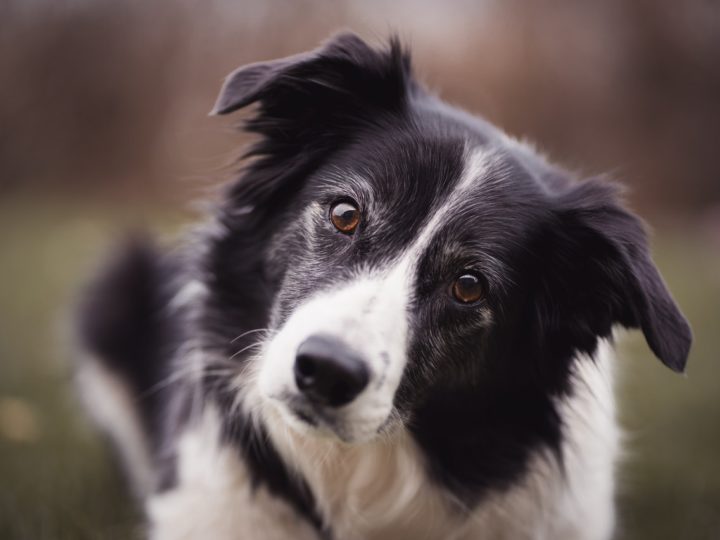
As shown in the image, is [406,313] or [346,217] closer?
[406,313]

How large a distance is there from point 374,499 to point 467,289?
95 cm

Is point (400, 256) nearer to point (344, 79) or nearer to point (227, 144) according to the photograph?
point (344, 79)

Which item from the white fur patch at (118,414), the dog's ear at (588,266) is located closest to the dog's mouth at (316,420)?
the dog's ear at (588,266)

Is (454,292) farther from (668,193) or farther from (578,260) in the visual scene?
(668,193)

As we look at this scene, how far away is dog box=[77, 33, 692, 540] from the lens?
241 cm

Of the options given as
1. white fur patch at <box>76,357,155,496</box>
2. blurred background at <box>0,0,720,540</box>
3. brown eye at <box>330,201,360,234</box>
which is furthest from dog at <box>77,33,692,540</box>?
white fur patch at <box>76,357,155,496</box>

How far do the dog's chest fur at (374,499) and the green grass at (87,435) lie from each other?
810 millimetres

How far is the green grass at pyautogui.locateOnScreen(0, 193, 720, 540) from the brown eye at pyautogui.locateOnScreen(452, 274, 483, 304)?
68.4 inches

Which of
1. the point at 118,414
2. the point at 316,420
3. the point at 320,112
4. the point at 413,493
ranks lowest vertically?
the point at 118,414

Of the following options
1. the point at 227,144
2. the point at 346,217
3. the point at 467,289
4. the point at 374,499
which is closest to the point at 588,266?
the point at 467,289

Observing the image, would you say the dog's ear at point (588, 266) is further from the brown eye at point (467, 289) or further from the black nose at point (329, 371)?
the black nose at point (329, 371)

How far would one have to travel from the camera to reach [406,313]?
7.52 feet

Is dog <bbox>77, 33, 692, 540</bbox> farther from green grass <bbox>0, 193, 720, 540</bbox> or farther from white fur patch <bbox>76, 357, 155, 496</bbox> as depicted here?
white fur patch <bbox>76, 357, 155, 496</bbox>

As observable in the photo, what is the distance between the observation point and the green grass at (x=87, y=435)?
140 inches
